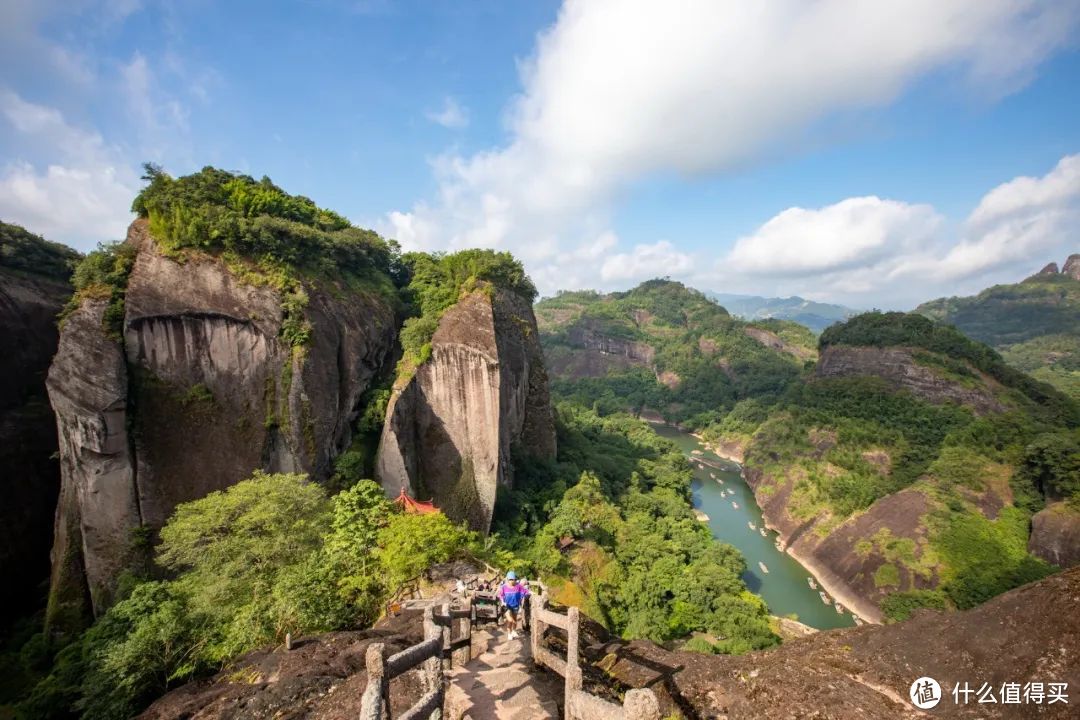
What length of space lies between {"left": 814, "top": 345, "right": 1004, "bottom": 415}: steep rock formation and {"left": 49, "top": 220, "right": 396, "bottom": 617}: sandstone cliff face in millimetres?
58241

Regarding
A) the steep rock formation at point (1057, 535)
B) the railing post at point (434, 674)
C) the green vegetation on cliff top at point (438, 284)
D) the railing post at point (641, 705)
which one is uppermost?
the green vegetation on cliff top at point (438, 284)

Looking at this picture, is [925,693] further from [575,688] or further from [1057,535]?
[1057,535]

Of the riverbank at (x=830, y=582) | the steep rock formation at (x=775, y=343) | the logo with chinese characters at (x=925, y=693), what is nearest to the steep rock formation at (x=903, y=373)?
the riverbank at (x=830, y=582)

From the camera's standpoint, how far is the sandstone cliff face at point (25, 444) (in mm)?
19766

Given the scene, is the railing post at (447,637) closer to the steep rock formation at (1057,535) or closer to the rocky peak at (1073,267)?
the steep rock formation at (1057,535)

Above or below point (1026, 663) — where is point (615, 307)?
above

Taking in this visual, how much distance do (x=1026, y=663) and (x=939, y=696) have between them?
1038mm

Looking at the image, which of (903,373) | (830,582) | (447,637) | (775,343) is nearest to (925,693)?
(447,637)

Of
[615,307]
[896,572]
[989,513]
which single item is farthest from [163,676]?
[615,307]

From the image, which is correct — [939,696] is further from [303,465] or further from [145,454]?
[145,454]

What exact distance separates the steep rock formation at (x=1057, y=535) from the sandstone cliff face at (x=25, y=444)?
54.1 m

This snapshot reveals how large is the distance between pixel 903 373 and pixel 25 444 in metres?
71.6

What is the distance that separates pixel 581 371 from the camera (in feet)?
347

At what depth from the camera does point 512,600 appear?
9055mm
